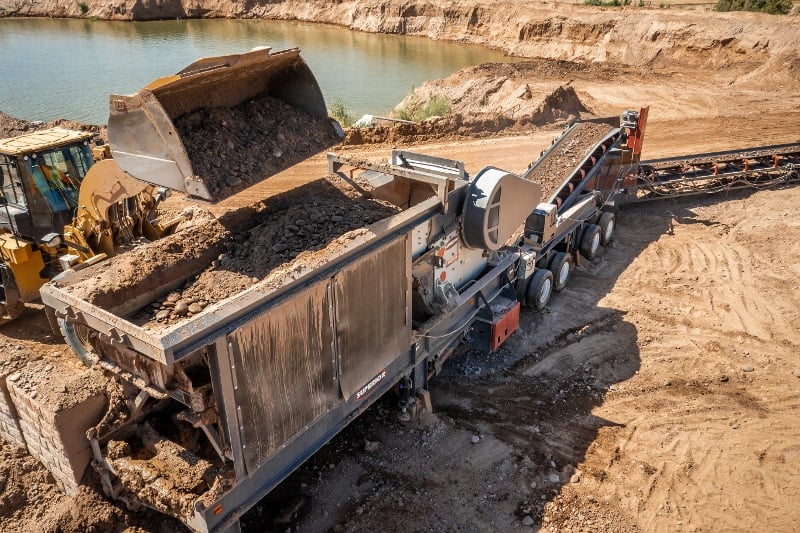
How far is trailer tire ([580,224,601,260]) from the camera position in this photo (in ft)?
35.2

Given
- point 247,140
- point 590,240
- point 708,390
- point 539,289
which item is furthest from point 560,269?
point 247,140

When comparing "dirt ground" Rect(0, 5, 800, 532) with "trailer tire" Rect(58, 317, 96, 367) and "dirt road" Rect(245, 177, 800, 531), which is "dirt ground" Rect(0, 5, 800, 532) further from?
"trailer tire" Rect(58, 317, 96, 367)

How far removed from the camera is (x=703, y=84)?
72.4 ft

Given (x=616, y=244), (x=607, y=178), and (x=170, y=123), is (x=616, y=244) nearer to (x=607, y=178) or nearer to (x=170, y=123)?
(x=607, y=178)

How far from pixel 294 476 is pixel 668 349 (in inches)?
219

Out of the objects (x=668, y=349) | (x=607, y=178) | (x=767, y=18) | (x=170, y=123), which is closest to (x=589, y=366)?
(x=668, y=349)

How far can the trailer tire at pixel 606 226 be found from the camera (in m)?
11.3

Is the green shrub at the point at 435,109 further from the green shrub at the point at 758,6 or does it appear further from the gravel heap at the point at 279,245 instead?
Result: the green shrub at the point at 758,6

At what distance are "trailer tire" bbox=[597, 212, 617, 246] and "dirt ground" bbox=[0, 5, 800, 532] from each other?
270mm

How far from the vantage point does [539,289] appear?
357 inches

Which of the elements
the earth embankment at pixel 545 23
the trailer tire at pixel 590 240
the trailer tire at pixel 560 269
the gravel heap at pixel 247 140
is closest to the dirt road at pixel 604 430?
the trailer tire at pixel 560 269

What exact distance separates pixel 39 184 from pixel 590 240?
29.2ft

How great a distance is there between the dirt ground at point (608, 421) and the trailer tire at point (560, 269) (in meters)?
0.24

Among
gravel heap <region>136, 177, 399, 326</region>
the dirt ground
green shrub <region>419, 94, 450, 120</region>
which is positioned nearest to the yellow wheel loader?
the dirt ground
